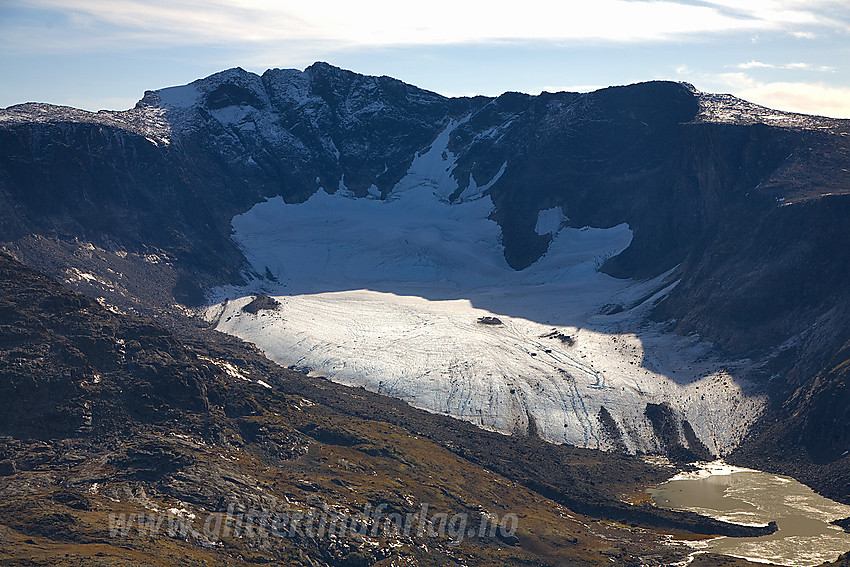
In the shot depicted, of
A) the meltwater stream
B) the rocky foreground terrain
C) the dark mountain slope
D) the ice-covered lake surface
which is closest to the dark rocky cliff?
the rocky foreground terrain

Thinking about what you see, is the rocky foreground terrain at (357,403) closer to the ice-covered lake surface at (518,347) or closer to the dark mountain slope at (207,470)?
the dark mountain slope at (207,470)

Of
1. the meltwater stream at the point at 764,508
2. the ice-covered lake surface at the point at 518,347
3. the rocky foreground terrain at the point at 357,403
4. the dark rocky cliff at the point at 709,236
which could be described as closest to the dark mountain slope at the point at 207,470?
the rocky foreground terrain at the point at 357,403

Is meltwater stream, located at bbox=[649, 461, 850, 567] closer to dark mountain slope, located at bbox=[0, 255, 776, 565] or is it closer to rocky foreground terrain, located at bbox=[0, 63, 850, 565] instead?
rocky foreground terrain, located at bbox=[0, 63, 850, 565]

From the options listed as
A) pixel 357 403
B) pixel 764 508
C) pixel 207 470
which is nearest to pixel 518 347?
pixel 357 403

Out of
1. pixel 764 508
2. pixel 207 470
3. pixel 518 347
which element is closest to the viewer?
pixel 207 470

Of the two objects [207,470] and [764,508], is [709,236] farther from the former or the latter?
[207,470]

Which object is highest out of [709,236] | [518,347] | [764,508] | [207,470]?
Answer: [709,236]

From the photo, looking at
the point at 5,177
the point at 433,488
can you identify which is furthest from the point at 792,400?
the point at 5,177

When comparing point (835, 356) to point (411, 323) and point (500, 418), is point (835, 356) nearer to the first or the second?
point (500, 418)
